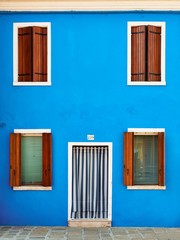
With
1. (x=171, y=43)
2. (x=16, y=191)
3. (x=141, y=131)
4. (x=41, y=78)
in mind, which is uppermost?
(x=171, y=43)

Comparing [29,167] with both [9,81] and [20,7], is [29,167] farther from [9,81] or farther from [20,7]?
[20,7]

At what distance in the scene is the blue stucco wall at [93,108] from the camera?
11.3 metres

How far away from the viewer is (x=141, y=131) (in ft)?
37.2

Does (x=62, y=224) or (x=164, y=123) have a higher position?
Result: (x=164, y=123)

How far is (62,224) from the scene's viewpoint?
37.2 ft

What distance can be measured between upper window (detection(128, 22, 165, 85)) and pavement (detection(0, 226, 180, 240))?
4145mm

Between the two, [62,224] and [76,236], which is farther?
→ [62,224]

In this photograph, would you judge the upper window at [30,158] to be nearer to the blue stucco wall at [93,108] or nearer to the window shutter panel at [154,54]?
the blue stucco wall at [93,108]

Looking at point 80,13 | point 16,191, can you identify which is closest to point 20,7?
point 80,13

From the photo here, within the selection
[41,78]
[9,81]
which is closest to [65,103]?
[41,78]

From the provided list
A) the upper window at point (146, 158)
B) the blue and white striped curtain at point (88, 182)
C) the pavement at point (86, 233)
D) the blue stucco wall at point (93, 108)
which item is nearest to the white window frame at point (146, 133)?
the upper window at point (146, 158)

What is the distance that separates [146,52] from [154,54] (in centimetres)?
23

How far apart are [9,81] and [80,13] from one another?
2782 mm

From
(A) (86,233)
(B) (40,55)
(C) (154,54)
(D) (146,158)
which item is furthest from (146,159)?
(B) (40,55)
